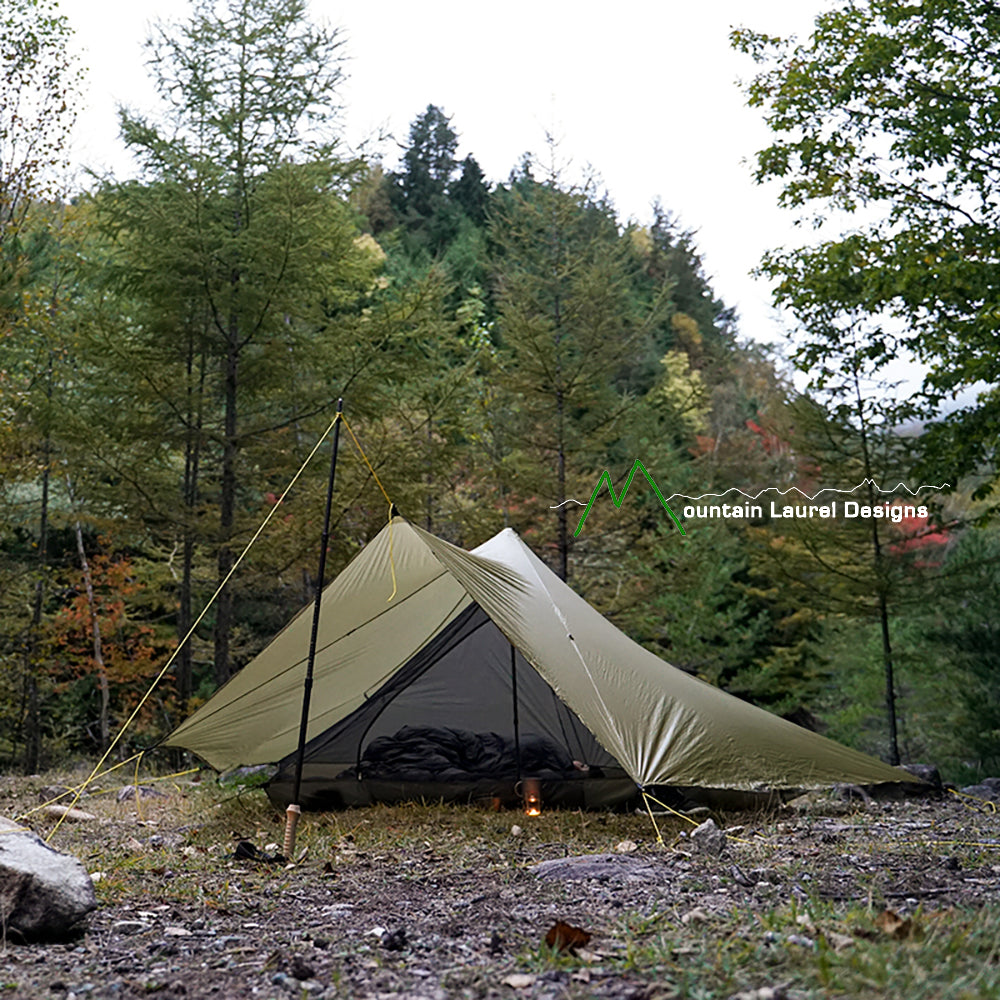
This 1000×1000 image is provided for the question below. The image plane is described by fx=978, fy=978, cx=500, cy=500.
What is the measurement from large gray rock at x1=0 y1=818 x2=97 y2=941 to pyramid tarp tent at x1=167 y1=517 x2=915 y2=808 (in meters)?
2.46

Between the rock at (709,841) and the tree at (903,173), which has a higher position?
the tree at (903,173)

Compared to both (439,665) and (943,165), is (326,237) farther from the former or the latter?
(943,165)

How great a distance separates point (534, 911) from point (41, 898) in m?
1.39

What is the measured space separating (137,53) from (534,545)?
6841 mm

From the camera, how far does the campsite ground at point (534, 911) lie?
203 cm

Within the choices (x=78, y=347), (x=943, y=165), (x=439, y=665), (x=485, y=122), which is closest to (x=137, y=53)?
(x=78, y=347)

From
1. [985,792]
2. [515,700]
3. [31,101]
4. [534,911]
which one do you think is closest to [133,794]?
[515,700]

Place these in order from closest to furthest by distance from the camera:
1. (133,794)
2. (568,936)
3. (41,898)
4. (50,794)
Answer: (568,936), (41,898), (50,794), (133,794)

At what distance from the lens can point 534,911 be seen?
2906mm

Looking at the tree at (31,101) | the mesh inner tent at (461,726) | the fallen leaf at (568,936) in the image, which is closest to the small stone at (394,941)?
the fallen leaf at (568,936)

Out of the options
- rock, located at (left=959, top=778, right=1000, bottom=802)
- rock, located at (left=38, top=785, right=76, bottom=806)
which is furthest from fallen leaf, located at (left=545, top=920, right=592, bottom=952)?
rock, located at (left=38, top=785, right=76, bottom=806)

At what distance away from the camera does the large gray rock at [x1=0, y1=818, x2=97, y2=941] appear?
2693mm

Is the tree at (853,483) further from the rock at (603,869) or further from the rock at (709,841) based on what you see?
the rock at (603,869)

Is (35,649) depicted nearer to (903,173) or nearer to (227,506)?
(227,506)
